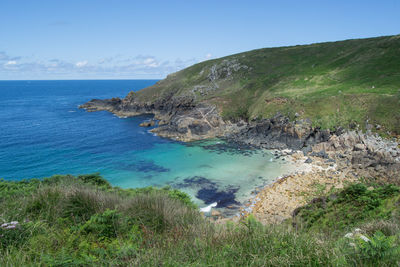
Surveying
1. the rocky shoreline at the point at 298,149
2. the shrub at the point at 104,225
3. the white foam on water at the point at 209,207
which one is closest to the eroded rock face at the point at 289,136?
the rocky shoreline at the point at 298,149

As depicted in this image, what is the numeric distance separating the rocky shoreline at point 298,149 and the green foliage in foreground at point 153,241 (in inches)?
272

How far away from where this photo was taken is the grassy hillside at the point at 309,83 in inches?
1718

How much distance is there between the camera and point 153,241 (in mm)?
5684

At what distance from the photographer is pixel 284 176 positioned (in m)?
32.2

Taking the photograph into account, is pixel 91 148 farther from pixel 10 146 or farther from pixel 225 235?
pixel 225 235

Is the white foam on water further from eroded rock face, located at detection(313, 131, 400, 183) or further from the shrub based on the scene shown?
the shrub

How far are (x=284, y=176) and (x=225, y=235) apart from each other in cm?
2875

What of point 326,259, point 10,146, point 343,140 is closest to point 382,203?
point 326,259

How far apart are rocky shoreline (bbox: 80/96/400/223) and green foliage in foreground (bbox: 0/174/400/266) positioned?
692cm

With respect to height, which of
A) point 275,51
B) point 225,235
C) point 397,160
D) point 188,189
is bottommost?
point 188,189

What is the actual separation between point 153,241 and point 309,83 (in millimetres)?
64806

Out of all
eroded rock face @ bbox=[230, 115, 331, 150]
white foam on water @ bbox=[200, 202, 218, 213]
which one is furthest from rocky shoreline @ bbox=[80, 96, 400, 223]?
white foam on water @ bbox=[200, 202, 218, 213]

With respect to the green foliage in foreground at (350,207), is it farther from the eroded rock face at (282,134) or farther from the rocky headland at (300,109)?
the eroded rock face at (282,134)

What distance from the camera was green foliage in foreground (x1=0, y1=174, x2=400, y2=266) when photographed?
14.8ft
